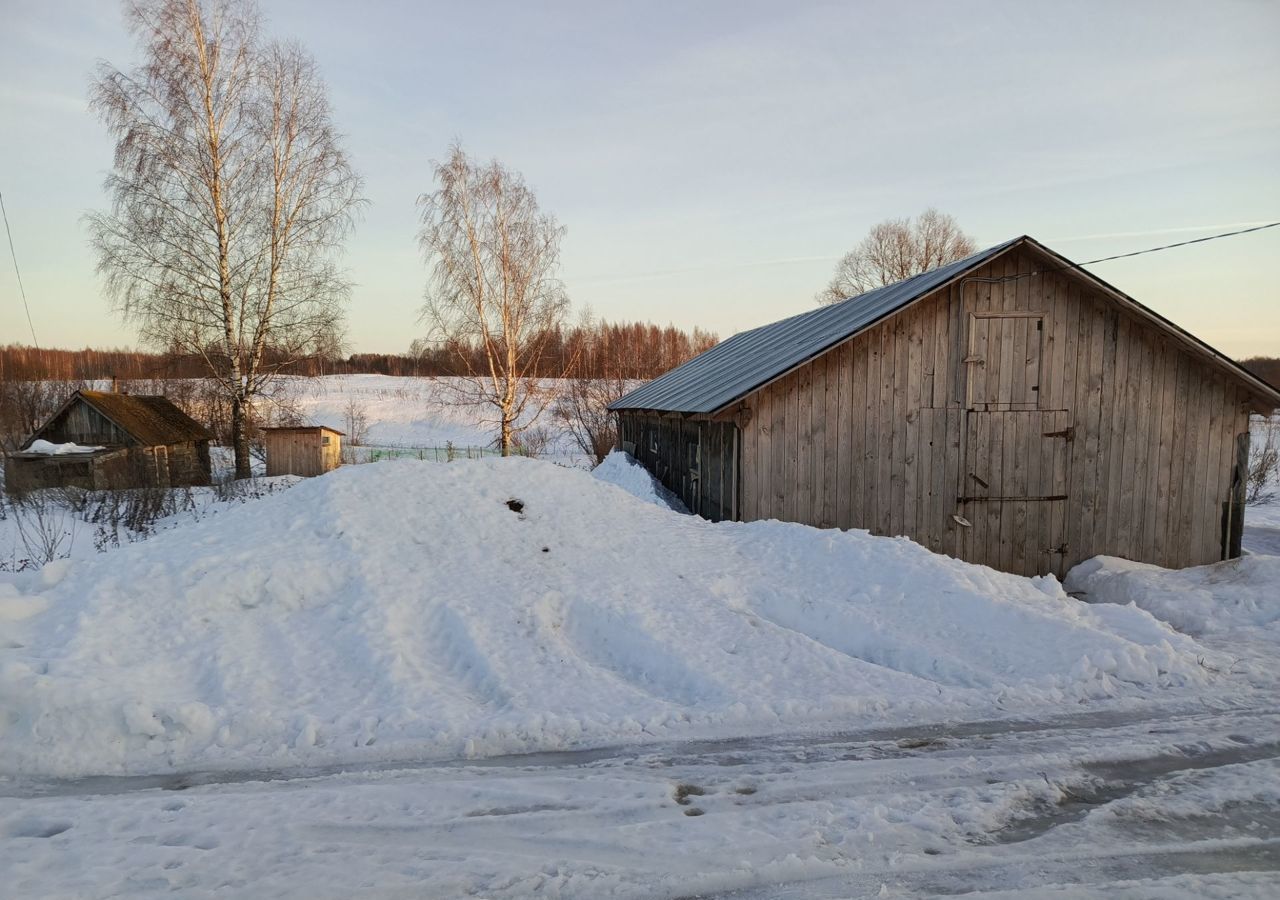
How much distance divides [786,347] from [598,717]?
9624mm

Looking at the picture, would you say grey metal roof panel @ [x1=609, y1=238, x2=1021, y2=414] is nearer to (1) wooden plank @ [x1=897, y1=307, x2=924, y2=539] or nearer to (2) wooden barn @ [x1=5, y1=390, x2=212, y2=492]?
(1) wooden plank @ [x1=897, y1=307, x2=924, y2=539]

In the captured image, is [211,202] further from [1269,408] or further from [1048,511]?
[1269,408]

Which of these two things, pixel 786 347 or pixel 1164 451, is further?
pixel 786 347

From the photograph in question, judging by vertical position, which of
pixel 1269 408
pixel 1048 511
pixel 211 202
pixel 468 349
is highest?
pixel 211 202

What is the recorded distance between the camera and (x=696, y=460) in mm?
13672

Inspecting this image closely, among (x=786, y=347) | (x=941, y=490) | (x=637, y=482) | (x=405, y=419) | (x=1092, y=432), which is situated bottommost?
(x=637, y=482)

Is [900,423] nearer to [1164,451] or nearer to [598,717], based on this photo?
[1164,451]

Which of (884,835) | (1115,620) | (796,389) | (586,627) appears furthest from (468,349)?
(884,835)

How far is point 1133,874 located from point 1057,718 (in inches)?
84.4

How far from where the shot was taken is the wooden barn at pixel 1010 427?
11.2 m

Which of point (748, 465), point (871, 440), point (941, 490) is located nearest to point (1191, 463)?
point (941, 490)

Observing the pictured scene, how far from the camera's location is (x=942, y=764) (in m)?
4.73

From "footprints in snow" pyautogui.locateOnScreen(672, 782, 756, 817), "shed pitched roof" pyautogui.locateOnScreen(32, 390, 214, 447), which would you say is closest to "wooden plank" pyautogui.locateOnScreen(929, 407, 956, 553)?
"footprints in snow" pyautogui.locateOnScreen(672, 782, 756, 817)

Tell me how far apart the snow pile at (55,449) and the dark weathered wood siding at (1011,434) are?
19809 mm
